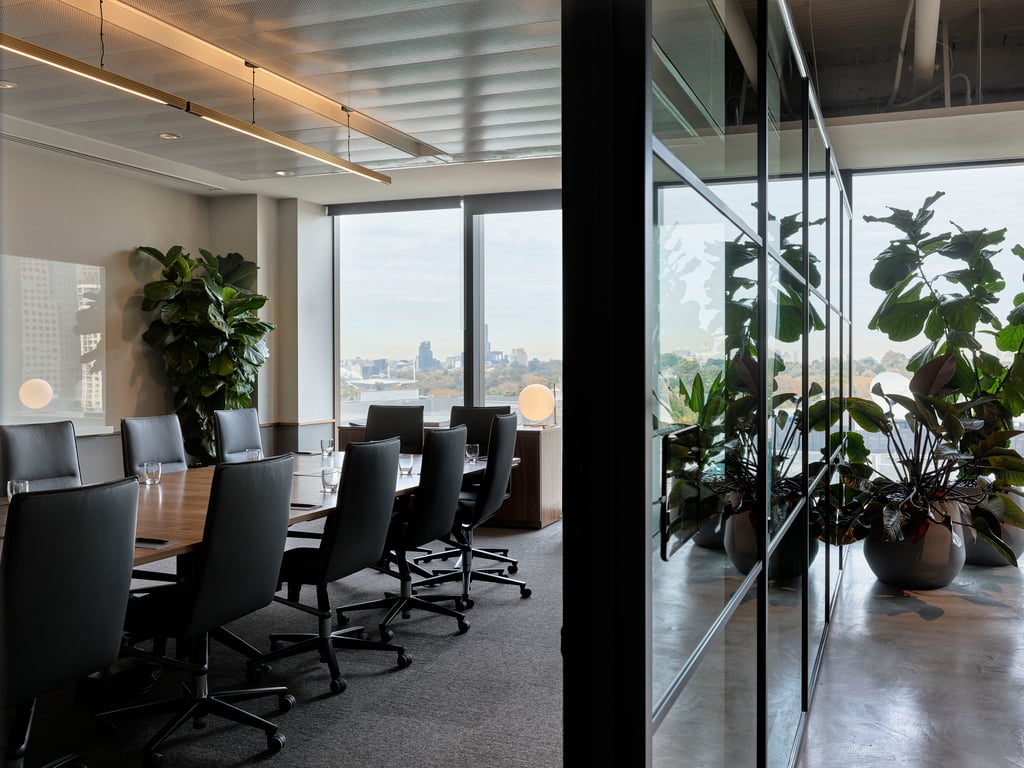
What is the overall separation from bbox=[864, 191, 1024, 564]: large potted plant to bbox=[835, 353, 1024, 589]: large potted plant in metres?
0.26

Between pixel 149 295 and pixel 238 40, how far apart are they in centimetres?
346

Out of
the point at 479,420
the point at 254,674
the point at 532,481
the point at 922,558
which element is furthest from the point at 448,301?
the point at 254,674

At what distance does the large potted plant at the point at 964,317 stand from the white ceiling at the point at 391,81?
0.68 metres

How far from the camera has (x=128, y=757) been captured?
273cm

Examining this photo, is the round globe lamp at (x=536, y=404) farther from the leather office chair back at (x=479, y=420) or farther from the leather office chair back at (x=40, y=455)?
the leather office chair back at (x=40, y=455)

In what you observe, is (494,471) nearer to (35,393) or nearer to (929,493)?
(929,493)

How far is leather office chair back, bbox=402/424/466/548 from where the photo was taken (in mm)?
3943

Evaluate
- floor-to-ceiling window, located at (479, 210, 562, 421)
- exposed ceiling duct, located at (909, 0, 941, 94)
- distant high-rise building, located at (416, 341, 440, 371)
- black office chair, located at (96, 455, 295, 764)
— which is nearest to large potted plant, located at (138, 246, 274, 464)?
distant high-rise building, located at (416, 341, 440, 371)

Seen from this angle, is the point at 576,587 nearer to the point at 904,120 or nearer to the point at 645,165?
the point at 645,165

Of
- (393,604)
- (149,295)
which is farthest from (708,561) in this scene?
(149,295)

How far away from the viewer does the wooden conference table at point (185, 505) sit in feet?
8.85

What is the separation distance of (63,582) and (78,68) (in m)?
2.28

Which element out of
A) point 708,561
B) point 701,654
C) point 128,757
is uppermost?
point 708,561

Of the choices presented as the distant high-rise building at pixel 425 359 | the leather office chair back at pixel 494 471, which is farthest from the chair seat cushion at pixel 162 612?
the distant high-rise building at pixel 425 359
